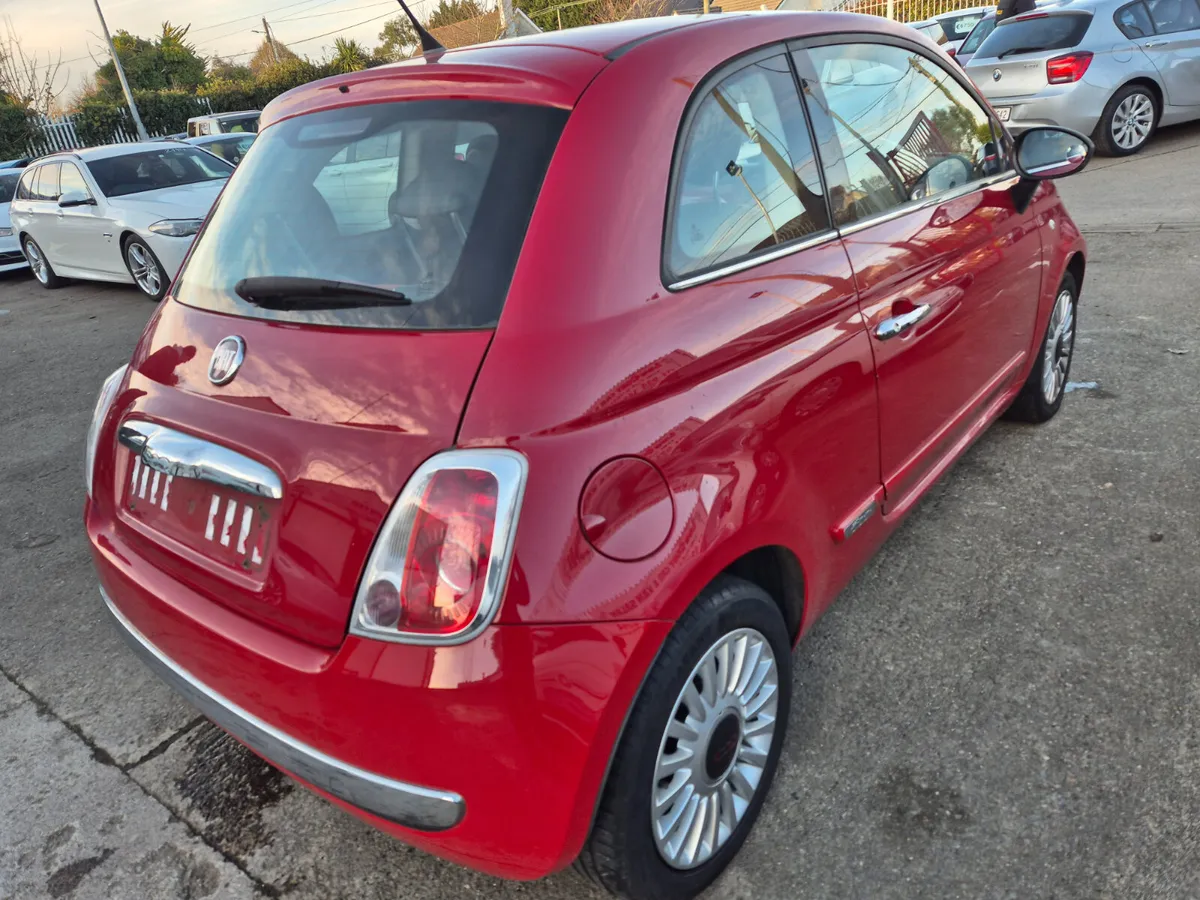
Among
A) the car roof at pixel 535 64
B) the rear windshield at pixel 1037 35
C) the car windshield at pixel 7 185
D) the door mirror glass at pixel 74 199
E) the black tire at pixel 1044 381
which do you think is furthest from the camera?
the car windshield at pixel 7 185

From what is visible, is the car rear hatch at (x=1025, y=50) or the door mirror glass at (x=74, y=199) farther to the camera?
the car rear hatch at (x=1025, y=50)

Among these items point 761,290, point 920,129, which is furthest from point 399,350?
point 920,129

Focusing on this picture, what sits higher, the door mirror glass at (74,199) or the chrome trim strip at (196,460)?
the door mirror glass at (74,199)

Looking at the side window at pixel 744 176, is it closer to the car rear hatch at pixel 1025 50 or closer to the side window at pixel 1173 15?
the car rear hatch at pixel 1025 50

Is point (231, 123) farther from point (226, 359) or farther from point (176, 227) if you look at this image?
point (226, 359)

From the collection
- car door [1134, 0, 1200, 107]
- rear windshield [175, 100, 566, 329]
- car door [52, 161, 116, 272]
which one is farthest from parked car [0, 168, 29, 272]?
car door [1134, 0, 1200, 107]

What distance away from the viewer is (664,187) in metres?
1.75

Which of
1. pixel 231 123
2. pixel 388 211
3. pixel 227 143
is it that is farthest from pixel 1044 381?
pixel 231 123

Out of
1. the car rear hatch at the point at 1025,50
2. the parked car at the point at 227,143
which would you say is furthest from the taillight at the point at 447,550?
the parked car at the point at 227,143

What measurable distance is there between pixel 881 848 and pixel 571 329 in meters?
1.30

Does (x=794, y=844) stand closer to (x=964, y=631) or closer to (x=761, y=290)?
(x=964, y=631)

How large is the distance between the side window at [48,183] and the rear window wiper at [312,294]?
31.4 feet

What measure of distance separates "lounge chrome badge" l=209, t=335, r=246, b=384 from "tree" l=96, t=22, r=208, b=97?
174 ft

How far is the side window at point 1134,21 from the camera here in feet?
29.1
